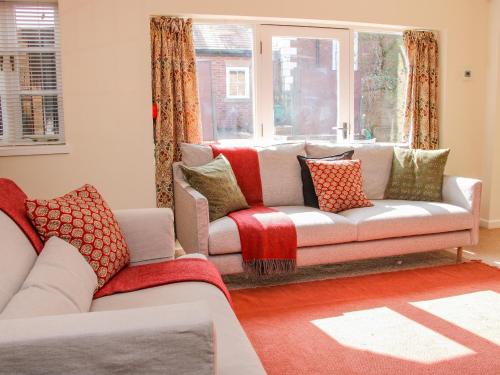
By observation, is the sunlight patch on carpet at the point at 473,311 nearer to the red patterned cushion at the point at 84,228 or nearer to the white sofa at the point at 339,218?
the white sofa at the point at 339,218

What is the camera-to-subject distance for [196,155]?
3846 mm

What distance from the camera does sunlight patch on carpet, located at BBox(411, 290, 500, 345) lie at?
8.57ft

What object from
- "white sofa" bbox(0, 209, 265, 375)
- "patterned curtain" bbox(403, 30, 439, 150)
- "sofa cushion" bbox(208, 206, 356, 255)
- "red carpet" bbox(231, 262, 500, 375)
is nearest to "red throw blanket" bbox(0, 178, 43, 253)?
"white sofa" bbox(0, 209, 265, 375)

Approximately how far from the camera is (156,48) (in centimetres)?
402

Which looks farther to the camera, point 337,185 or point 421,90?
point 421,90

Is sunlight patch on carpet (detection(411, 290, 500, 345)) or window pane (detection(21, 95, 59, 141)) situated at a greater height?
window pane (detection(21, 95, 59, 141))

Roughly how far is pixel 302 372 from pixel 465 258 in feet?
7.63

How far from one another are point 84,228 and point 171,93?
2248mm

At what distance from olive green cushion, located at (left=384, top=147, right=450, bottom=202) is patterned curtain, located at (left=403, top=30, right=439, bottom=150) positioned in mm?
835

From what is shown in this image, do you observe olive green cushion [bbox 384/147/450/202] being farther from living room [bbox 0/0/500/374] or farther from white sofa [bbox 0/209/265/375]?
white sofa [bbox 0/209/265/375]

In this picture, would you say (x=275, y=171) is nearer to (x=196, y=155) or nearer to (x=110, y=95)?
(x=196, y=155)

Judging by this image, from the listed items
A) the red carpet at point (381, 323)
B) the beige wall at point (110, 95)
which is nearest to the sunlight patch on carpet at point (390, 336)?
the red carpet at point (381, 323)

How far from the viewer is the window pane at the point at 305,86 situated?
445 cm

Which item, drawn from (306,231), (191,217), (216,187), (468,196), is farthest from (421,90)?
(191,217)
